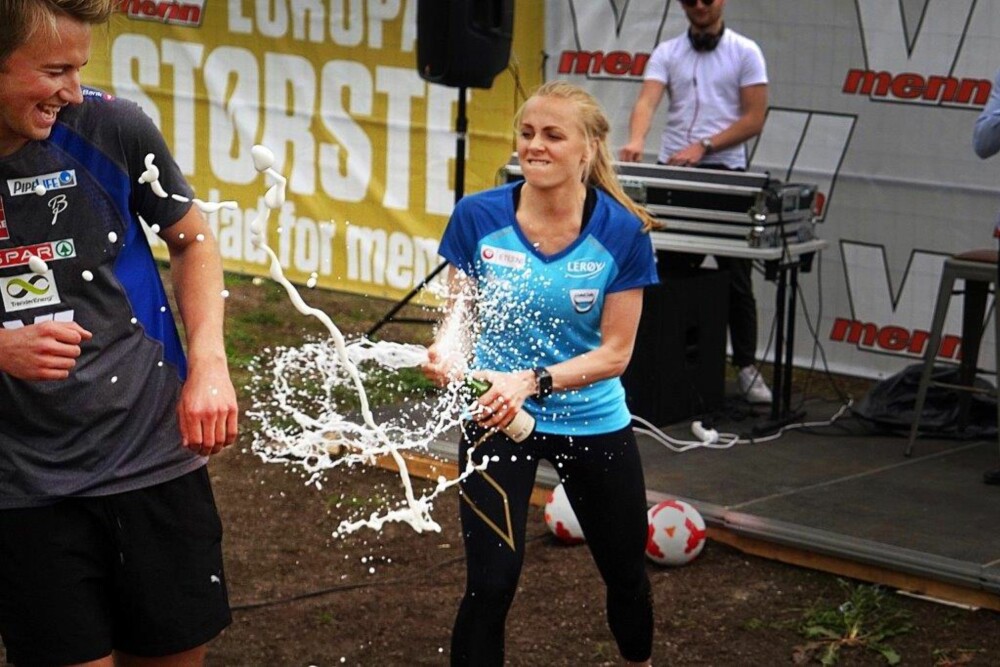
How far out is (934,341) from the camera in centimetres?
752

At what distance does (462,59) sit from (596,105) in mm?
4632

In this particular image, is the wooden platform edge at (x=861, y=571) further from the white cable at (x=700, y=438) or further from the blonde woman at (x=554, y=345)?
the blonde woman at (x=554, y=345)

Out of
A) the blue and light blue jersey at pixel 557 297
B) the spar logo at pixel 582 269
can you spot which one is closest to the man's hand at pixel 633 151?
the blue and light blue jersey at pixel 557 297

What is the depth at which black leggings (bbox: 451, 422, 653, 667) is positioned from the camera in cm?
418

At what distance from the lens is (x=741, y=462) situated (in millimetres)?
7535

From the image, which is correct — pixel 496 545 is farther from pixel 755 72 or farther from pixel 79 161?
pixel 755 72

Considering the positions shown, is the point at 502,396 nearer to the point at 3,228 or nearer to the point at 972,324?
the point at 3,228

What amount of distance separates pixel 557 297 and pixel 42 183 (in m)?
1.70

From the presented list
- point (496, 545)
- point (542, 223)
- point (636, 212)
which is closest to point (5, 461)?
point (496, 545)

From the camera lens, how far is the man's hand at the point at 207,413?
3047mm

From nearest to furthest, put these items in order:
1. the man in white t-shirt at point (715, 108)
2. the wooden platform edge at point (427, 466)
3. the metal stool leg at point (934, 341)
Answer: the metal stool leg at point (934, 341)
the wooden platform edge at point (427, 466)
the man in white t-shirt at point (715, 108)

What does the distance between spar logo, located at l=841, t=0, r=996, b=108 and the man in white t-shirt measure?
2.73ft

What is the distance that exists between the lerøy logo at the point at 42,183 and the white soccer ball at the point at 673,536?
3.67 meters

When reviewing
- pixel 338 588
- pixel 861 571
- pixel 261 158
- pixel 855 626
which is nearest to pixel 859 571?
pixel 861 571
